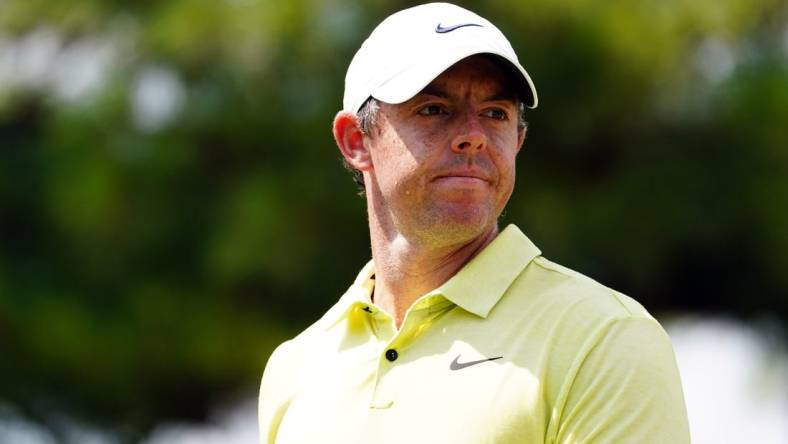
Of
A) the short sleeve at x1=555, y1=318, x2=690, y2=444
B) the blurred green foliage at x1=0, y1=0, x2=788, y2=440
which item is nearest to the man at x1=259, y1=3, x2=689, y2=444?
the short sleeve at x1=555, y1=318, x2=690, y2=444

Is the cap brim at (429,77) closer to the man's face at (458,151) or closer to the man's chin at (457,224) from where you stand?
the man's face at (458,151)

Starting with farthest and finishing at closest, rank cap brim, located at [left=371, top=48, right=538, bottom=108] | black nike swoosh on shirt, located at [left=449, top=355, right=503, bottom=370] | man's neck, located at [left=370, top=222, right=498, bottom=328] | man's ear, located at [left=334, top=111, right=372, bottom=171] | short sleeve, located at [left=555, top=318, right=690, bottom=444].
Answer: man's ear, located at [left=334, top=111, right=372, bottom=171] < man's neck, located at [left=370, top=222, right=498, bottom=328] < cap brim, located at [left=371, top=48, right=538, bottom=108] < black nike swoosh on shirt, located at [left=449, top=355, right=503, bottom=370] < short sleeve, located at [left=555, top=318, right=690, bottom=444]

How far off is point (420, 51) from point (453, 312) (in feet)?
1.23

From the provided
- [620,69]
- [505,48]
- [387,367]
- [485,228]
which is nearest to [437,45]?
[505,48]

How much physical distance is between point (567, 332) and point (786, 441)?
15.9 ft

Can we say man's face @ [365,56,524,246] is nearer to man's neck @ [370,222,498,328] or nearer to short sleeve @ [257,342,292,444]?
man's neck @ [370,222,498,328]

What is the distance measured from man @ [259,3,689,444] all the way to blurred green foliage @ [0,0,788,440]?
411 centimetres

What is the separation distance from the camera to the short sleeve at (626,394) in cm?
181

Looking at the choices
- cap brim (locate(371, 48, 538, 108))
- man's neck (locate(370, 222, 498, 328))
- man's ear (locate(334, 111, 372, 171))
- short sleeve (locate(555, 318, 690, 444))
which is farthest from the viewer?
man's ear (locate(334, 111, 372, 171))

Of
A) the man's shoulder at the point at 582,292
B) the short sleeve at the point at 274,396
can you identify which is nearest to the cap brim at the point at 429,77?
the man's shoulder at the point at 582,292

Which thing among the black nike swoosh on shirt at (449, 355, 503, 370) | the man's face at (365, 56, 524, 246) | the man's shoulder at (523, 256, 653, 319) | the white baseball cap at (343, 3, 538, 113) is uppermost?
the white baseball cap at (343, 3, 538, 113)

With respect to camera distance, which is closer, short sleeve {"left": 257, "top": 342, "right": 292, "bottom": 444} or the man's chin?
the man's chin

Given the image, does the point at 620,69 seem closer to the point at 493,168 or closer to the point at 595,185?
the point at 595,185

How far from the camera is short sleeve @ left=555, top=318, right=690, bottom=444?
1807 mm
